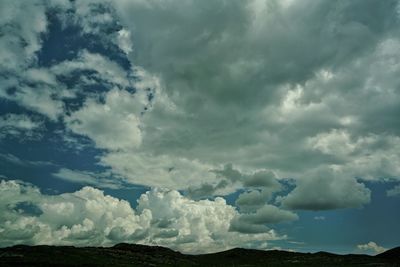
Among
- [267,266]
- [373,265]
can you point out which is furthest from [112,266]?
[373,265]

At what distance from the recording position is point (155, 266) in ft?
549

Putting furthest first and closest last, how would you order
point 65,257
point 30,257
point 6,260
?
point 65,257, point 30,257, point 6,260

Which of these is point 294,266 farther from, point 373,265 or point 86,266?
point 86,266

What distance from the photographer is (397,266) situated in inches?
6299

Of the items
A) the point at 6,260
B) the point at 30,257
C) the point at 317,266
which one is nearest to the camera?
the point at 6,260

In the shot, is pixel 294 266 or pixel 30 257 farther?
pixel 294 266

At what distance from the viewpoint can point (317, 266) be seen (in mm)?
178500

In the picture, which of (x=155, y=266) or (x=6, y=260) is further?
(x=155, y=266)

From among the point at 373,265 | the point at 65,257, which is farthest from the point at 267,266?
the point at 65,257

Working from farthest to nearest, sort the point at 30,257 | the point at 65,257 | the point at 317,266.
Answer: the point at 317,266
the point at 65,257
the point at 30,257

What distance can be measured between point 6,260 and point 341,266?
130355mm

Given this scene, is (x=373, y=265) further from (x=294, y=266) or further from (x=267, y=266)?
(x=267, y=266)

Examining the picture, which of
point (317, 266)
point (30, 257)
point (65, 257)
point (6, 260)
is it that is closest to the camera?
point (6, 260)

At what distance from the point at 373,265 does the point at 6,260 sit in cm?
13971
